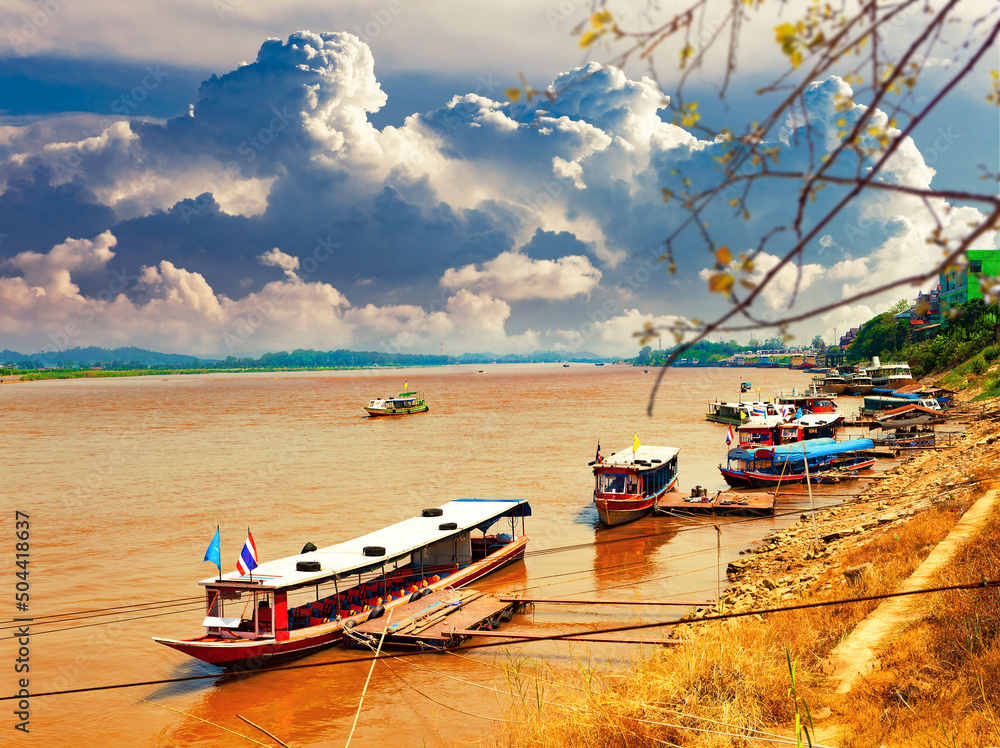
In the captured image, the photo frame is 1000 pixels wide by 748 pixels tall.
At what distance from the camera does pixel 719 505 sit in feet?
99.9

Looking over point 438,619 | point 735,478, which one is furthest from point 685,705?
point 735,478

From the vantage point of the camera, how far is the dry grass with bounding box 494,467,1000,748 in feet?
24.8

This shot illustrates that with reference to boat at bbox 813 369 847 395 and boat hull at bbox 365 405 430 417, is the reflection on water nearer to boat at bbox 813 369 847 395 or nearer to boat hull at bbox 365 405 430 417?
boat hull at bbox 365 405 430 417

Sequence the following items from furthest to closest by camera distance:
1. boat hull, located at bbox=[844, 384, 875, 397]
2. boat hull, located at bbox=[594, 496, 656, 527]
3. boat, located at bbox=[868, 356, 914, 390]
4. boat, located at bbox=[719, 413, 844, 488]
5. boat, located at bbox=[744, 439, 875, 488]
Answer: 1. boat hull, located at bbox=[844, 384, 875, 397]
2. boat, located at bbox=[868, 356, 914, 390]
3. boat, located at bbox=[719, 413, 844, 488]
4. boat, located at bbox=[744, 439, 875, 488]
5. boat hull, located at bbox=[594, 496, 656, 527]

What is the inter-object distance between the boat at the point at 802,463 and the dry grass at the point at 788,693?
2479cm

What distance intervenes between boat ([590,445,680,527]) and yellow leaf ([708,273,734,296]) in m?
27.3

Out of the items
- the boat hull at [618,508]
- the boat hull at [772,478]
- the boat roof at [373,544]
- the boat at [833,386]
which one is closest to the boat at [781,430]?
the boat hull at [772,478]

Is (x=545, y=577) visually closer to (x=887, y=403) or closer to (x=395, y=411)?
(x=887, y=403)

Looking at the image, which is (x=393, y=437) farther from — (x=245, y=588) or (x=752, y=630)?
(x=752, y=630)

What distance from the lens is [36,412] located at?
339 feet

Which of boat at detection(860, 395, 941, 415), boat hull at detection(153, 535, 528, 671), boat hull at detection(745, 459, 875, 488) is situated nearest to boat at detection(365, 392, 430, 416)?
boat at detection(860, 395, 941, 415)

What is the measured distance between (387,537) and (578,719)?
13.4 meters

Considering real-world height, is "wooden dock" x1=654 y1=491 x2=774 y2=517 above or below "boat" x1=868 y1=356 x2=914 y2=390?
below

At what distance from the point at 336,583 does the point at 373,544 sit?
7.85 ft
